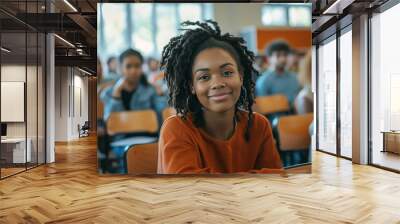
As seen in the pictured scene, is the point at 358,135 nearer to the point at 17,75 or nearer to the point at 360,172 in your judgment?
the point at 360,172

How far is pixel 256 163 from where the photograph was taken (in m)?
6.67

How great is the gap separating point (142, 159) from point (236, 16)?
278 cm

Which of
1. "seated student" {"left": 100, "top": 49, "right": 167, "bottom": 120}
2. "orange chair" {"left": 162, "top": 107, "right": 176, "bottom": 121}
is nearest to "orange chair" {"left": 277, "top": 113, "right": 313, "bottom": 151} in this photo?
"orange chair" {"left": 162, "top": 107, "right": 176, "bottom": 121}

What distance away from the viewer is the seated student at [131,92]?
6.64 metres

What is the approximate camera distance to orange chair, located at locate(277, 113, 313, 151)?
6738mm

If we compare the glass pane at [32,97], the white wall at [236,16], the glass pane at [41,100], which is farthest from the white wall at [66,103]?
the white wall at [236,16]

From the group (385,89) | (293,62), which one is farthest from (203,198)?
(385,89)

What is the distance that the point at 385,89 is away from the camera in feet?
25.3

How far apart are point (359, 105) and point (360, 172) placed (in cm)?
175

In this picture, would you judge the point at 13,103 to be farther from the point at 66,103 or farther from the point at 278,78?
the point at 66,103

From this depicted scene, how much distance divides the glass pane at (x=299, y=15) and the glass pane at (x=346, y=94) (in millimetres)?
2936

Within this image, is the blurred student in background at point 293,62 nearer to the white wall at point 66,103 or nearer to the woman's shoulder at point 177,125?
the woman's shoulder at point 177,125

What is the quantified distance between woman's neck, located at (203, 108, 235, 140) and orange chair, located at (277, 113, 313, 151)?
0.80 meters

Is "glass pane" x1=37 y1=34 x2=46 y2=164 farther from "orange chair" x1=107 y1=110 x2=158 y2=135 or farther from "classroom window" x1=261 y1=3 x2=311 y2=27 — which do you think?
"classroom window" x1=261 y1=3 x2=311 y2=27
